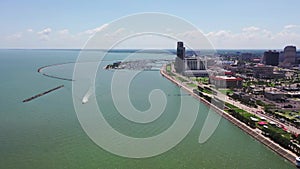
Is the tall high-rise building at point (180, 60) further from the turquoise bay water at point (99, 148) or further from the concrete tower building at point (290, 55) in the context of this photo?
the concrete tower building at point (290, 55)

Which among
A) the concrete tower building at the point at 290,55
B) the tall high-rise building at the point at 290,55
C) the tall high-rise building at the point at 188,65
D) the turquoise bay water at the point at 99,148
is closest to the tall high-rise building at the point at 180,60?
the tall high-rise building at the point at 188,65

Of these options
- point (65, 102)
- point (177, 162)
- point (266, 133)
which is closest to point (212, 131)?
point (266, 133)

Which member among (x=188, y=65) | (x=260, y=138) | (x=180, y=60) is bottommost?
(x=260, y=138)

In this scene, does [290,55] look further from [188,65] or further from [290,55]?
[188,65]

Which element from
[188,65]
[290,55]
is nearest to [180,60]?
[188,65]

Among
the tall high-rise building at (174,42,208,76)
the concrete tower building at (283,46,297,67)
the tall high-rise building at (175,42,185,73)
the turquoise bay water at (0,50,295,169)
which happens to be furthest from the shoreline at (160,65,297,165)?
the concrete tower building at (283,46,297,67)

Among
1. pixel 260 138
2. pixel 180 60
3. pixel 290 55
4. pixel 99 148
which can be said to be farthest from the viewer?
pixel 290 55

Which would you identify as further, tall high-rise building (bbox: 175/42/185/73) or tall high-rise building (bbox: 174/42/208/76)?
tall high-rise building (bbox: 175/42/185/73)

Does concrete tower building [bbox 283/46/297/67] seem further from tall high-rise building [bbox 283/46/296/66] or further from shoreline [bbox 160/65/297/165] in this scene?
shoreline [bbox 160/65/297/165]

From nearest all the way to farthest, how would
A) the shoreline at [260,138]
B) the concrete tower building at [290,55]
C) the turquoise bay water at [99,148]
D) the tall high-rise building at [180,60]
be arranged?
the turquoise bay water at [99,148] → the shoreline at [260,138] → the tall high-rise building at [180,60] → the concrete tower building at [290,55]

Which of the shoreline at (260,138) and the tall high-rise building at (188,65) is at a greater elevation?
the tall high-rise building at (188,65)

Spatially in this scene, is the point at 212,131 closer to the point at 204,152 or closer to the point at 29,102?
the point at 204,152
